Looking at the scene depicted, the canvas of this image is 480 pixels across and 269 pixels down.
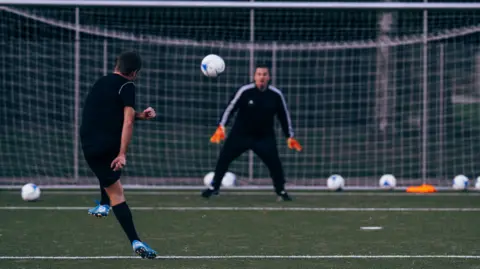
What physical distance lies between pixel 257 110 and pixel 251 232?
3581mm

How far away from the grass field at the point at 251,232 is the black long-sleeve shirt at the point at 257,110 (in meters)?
1.00

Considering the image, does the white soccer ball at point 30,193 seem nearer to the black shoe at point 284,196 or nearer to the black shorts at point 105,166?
the black shoe at point 284,196

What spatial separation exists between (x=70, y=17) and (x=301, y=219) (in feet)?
32.7

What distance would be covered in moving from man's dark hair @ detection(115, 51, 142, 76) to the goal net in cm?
803

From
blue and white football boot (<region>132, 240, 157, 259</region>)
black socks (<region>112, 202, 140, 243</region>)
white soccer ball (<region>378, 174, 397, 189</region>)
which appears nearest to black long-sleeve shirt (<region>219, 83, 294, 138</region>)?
white soccer ball (<region>378, 174, 397, 189</region>)

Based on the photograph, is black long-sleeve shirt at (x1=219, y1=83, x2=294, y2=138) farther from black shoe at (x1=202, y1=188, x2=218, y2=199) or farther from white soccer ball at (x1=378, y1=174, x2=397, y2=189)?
white soccer ball at (x1=378, y1=174, x2=397, y2=189)

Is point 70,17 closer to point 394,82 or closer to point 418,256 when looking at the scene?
point 394,82

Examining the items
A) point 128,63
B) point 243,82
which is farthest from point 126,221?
point 243,82

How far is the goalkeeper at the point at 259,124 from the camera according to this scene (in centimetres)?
1315

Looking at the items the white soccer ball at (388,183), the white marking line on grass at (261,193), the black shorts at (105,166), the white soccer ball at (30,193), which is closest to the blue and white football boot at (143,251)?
the black shorts at (105,166)

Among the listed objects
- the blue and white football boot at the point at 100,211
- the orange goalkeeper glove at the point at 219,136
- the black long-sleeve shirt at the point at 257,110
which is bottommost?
the blue and white football boot at the point at 100,211

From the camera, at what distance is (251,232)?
980 cm

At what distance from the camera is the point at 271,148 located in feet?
43.3

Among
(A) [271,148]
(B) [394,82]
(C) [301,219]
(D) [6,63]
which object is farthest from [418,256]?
(D) [6,63]
